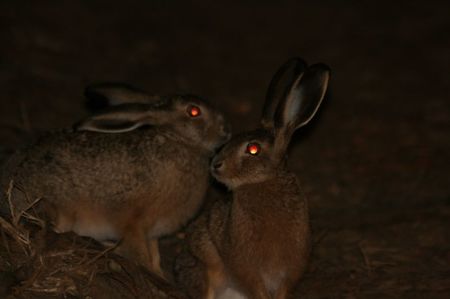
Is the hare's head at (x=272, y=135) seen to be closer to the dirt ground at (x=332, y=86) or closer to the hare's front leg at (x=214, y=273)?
the hare's front leg at (x=214, y=273)

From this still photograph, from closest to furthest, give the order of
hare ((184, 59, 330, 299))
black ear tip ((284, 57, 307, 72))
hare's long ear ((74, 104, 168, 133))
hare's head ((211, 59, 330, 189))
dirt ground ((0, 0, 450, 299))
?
hare ((184, 59, 330, 299)) → hare's head ((211, 59, 330, 189)) → black ear tip ((284, 57, 307, 72)) → hare's long ear ((74, 104, 168, 133)) → dirt ground ((0, 0, 450, 299))

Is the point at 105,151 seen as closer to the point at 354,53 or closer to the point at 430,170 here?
the point at 430,170

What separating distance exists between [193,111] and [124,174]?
2.65 ft

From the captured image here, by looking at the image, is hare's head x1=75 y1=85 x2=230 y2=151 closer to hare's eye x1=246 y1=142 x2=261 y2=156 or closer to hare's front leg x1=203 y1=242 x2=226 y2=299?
hare's eye x1=246 y1=142 x2=261 y2=156

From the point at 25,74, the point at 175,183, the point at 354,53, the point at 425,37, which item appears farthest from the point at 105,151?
the point at 425,37

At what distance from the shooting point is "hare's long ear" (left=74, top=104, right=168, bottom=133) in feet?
20.1

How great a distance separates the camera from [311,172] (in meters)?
Answer: 7.91

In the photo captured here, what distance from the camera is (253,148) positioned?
557 cm

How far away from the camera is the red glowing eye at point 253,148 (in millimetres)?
5574

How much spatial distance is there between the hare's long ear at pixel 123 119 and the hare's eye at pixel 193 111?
193 millimetres

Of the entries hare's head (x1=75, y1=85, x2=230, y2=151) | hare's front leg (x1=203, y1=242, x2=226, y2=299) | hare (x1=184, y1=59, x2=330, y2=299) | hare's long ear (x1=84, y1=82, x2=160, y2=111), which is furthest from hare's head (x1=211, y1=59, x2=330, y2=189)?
hare's long ear (x1=84, y1=82, x2=160, y2=111)

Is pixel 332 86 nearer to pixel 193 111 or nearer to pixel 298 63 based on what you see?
pixel 193 111

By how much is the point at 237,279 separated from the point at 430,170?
3041 mm

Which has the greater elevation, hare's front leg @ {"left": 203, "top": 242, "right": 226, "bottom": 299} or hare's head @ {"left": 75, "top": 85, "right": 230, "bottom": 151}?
hare's head @ {"left": 75, "top": 85, "right": 230, "bottom": 151}
